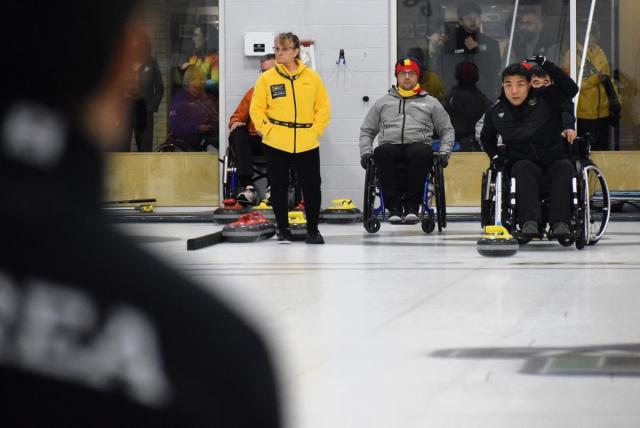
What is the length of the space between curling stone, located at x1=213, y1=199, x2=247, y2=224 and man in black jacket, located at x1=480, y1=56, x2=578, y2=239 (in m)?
2.99

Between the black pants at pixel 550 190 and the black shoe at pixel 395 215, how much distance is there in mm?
1549

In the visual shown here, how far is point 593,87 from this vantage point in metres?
11.4

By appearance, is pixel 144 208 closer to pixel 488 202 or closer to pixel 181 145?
pixel 181 145

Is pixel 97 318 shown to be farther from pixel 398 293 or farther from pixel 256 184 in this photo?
pixel 256 184

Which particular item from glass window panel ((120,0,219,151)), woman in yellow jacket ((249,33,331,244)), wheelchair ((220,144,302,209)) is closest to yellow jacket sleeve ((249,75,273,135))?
woman in yellow jacket ((249,33,331,244))

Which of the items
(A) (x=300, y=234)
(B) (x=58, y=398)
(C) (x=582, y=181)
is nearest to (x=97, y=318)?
(B) (x=58, y=398)

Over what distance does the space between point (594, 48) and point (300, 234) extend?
4.43 m

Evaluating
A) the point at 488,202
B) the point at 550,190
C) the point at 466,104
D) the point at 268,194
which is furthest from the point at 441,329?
the point at 466,104

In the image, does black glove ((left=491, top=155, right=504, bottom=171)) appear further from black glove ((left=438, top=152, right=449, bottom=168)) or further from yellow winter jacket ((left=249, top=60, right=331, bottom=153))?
black glove ((left=438, top=152, right=449, bottom=168))

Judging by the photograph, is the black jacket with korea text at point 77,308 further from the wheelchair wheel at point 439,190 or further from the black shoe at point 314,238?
the wheelchair wheel at point 439,190

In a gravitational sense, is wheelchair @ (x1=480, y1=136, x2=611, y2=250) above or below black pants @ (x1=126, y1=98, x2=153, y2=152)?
below

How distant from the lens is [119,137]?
1.76 ft

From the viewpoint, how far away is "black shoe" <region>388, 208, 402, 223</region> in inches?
338

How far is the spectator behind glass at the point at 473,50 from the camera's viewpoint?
37.4ft
